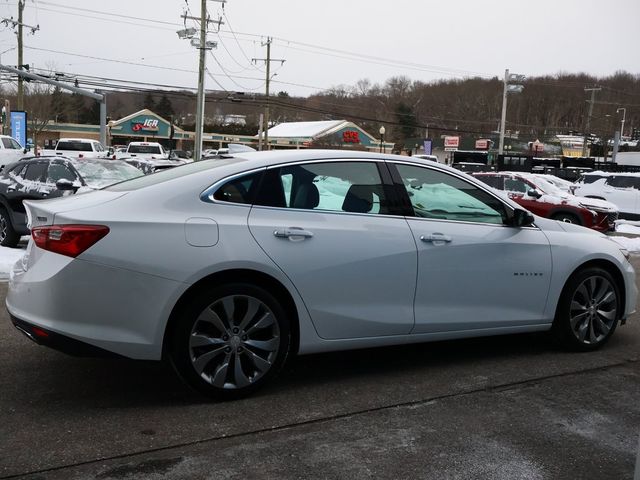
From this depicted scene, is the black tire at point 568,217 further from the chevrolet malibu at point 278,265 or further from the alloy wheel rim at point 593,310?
the chevrolet malibu at point 278,265

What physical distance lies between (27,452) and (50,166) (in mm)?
8532

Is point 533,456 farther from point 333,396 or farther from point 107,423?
point 107,423

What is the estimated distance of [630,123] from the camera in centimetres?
10131

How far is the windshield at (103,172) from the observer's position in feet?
35.7

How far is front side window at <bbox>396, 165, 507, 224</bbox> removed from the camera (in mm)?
4504

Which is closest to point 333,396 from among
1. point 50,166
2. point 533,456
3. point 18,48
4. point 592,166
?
point 533,456

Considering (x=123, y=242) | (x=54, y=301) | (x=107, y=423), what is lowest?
(x=107, y=423)

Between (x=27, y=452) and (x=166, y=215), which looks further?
(x=166, y=215)

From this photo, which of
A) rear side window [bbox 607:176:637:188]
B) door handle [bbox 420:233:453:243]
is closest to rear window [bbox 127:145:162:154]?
rear side window [bbox 607:176:637:188]

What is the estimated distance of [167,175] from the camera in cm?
432

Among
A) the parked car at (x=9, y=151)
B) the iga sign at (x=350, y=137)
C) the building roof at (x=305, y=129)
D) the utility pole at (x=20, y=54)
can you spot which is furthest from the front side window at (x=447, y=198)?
the iga sign at (x=350, y=137)

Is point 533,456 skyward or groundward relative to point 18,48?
groundward

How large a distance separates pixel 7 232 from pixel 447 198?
8385 millimetres

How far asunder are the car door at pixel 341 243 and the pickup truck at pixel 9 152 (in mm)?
20508
